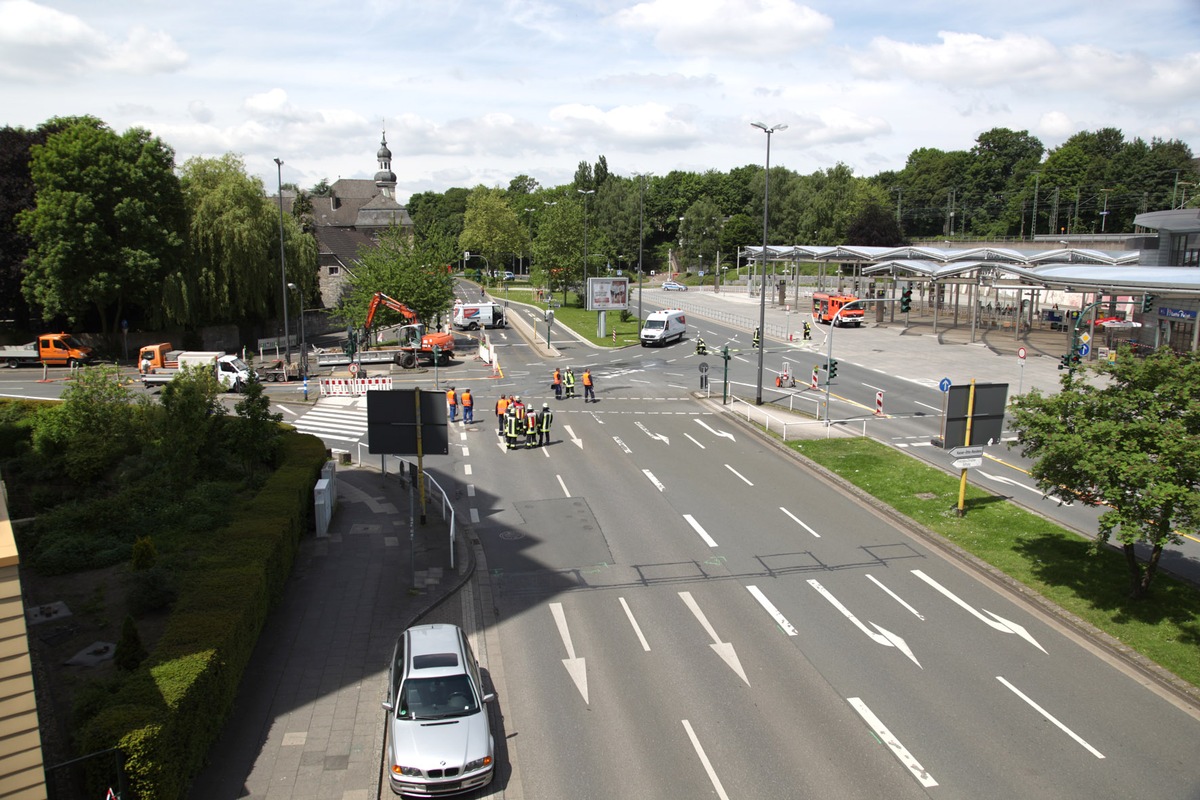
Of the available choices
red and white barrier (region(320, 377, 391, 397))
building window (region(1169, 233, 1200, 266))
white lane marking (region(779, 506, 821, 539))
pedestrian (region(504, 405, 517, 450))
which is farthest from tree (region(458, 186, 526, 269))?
white lane marking (region(779, 506, 821, 539))

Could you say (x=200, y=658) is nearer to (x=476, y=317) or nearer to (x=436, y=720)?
(x=436, y=720)

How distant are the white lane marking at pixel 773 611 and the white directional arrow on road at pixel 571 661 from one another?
416 centimetres

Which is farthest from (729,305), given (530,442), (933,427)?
(530,442)

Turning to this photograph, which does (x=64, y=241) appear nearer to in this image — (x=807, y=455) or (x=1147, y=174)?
(x=807, y=455)

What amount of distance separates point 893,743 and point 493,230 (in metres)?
115

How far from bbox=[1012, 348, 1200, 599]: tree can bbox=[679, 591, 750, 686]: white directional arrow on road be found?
7.26m

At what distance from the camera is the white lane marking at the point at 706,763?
11.6m

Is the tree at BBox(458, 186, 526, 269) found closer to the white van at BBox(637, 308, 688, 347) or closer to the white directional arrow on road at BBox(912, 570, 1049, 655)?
the white van at BBox(637, 308, 688, 347)

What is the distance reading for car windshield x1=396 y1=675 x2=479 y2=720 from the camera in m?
12.2

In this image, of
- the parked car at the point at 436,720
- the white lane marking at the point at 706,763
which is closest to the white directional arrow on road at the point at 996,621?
the white lane marking at the point at 706,763

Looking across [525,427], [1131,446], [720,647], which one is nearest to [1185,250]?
[525,427]

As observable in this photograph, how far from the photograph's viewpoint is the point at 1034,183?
120m

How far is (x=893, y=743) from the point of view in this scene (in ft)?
42.3

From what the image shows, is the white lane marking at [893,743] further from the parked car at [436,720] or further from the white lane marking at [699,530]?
the white lane marking at [699,530]
